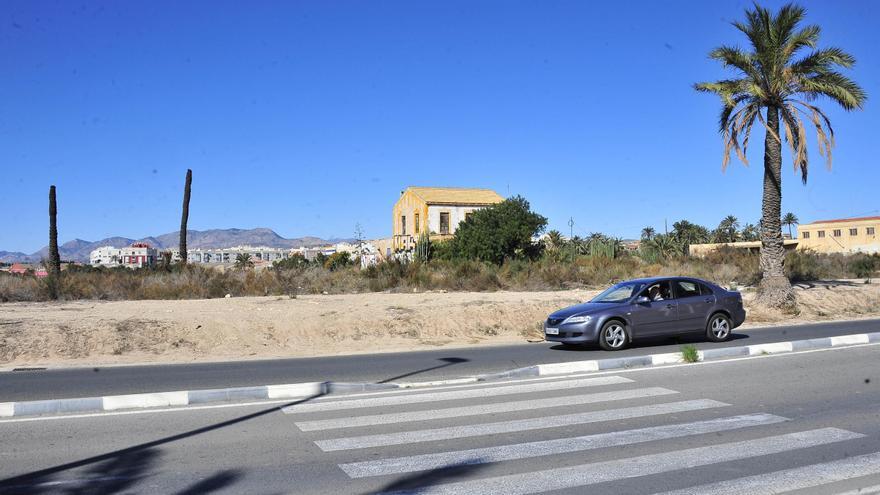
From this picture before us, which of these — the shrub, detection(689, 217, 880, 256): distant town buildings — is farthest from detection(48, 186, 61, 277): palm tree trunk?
detection(689, 217, 880, 256): distant town buildings

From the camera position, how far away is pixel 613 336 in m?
15.0

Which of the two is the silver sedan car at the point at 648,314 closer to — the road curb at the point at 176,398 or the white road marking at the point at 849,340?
the white road marking at the point at 849,340

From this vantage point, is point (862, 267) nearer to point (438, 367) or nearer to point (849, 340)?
point (849, 340)

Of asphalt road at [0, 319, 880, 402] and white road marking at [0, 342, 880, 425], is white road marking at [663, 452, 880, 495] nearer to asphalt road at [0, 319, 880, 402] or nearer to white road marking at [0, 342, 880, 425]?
white road marking at [0, 342, 880, 425]

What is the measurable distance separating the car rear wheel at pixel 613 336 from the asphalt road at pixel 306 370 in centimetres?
24

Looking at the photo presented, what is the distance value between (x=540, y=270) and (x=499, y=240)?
19062mm

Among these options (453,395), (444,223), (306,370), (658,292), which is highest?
(444,223)

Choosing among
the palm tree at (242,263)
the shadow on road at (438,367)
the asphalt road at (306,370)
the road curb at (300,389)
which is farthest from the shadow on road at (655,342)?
the palm tree at (242,263)

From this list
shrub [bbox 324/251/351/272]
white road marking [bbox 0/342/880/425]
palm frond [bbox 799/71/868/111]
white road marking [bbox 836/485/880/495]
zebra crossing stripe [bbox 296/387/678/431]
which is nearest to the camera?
Answer: white road marking [bbox 836/485/880/495]

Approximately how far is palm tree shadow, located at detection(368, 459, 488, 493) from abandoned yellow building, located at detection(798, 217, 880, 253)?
80.9 meters

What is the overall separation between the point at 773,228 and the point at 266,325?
16.8 metres

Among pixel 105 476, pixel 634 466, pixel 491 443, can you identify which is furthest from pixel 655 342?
pixel 105 476

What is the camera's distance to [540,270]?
3278 cm

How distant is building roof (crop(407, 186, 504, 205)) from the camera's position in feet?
221
